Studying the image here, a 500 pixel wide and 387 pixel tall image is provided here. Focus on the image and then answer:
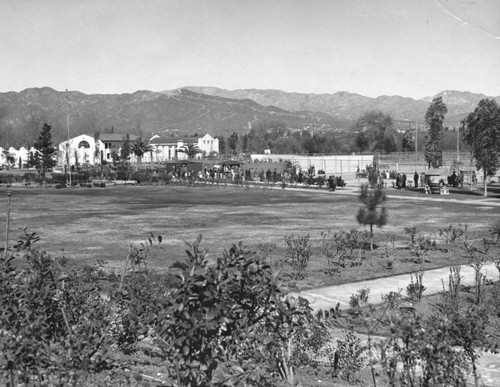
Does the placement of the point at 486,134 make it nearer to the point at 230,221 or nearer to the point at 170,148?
the point at 230,221

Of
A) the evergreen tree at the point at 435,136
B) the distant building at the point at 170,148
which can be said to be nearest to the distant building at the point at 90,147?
the distant building at the point at 170,148

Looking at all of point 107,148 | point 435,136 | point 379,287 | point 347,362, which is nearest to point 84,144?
point 107,148

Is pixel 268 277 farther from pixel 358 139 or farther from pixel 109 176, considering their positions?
A: pixel 358 139

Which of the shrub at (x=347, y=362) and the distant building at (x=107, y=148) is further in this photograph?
the distant building at (x=107, y=148)

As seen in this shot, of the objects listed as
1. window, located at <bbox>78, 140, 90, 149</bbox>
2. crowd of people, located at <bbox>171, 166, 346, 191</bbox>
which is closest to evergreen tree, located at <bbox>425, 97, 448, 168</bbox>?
crowd of people, located at <bbox>171, 166, 346, 191</bbox>

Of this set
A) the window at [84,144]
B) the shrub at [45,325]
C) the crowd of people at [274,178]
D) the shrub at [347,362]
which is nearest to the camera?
the shrub at [45,325]

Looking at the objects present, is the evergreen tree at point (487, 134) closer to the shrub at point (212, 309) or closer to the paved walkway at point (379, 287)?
the paved walkway at point (379, 287)
